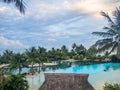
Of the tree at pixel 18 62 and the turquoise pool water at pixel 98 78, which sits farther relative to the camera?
the tree at pixel 18 62

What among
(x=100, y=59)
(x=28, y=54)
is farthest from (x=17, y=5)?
(x=100, y=59)

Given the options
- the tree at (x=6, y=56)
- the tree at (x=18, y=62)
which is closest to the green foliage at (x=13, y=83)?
the tree at (x=18, y=62)

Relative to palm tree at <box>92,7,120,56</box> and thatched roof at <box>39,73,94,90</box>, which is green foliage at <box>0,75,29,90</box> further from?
palm tree at <box>92,7,120,56</box>

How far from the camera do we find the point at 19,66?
45969 mm

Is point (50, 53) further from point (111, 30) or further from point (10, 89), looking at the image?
point (111, 30)

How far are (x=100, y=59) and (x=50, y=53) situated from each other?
13236 millimetres

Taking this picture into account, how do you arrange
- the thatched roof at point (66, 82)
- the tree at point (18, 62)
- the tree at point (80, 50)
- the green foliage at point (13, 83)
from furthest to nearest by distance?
the tree at point (80, 50) → the tree at point (18, 62) → the thatched roof at point (66, 82) → the green foliage at point (13, 83)

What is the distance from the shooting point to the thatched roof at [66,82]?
20.5m

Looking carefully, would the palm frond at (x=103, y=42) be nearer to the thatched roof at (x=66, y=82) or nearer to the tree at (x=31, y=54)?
the thatched roof at (x=66, y=82)

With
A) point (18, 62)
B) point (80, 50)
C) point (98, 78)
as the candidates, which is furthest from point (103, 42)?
point (80, 50)

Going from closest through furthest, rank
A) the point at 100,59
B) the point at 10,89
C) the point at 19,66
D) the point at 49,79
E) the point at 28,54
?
the point at 10,89
the point at 49,79
the point at 19,66
the point at 28,54
the point at 100,59

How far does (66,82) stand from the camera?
2141 cm

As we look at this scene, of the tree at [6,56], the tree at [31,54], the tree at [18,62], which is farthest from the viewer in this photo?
the tree at [6,56]

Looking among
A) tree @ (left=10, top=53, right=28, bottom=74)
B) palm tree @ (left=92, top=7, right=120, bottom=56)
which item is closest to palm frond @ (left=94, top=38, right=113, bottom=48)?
palm tree @ (left=92, top=7, right=120, bottom=56)
